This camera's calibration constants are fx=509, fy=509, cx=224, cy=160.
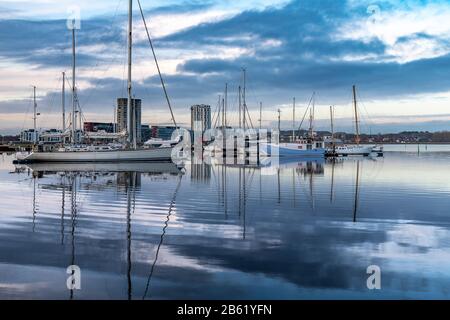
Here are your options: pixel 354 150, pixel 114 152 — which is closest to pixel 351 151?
pixel 354 150

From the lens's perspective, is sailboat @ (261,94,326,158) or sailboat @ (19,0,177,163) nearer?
sailboat @ (19,0,177,163)

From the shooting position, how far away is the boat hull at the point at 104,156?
6397cm

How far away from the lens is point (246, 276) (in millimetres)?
11852

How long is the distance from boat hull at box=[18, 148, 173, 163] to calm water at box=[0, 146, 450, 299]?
3484 cm

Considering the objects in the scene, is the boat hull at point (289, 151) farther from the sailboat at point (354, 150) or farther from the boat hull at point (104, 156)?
the boat hull at point (104, 156)

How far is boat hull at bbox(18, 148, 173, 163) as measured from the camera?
6397cm

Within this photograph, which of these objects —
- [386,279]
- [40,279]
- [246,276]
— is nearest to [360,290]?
[386,279]

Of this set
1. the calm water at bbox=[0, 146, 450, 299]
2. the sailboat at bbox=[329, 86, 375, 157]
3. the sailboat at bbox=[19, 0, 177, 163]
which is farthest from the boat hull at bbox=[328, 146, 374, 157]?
the calm water at bbox=[0, 146, 450, 299]

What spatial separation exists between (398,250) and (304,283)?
4.83 meters

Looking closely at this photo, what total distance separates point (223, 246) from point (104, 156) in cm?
5322

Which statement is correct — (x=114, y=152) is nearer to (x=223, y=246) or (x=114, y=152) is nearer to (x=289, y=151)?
(x=223, y=246)

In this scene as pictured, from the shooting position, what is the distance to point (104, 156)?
65938 mm

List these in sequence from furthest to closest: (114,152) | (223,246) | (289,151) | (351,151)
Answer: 1. (351,151)
2. (289,151)
3. (114,152)
4. (223,246)

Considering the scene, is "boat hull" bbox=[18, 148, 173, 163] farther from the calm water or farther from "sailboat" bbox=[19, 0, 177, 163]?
the calm water
